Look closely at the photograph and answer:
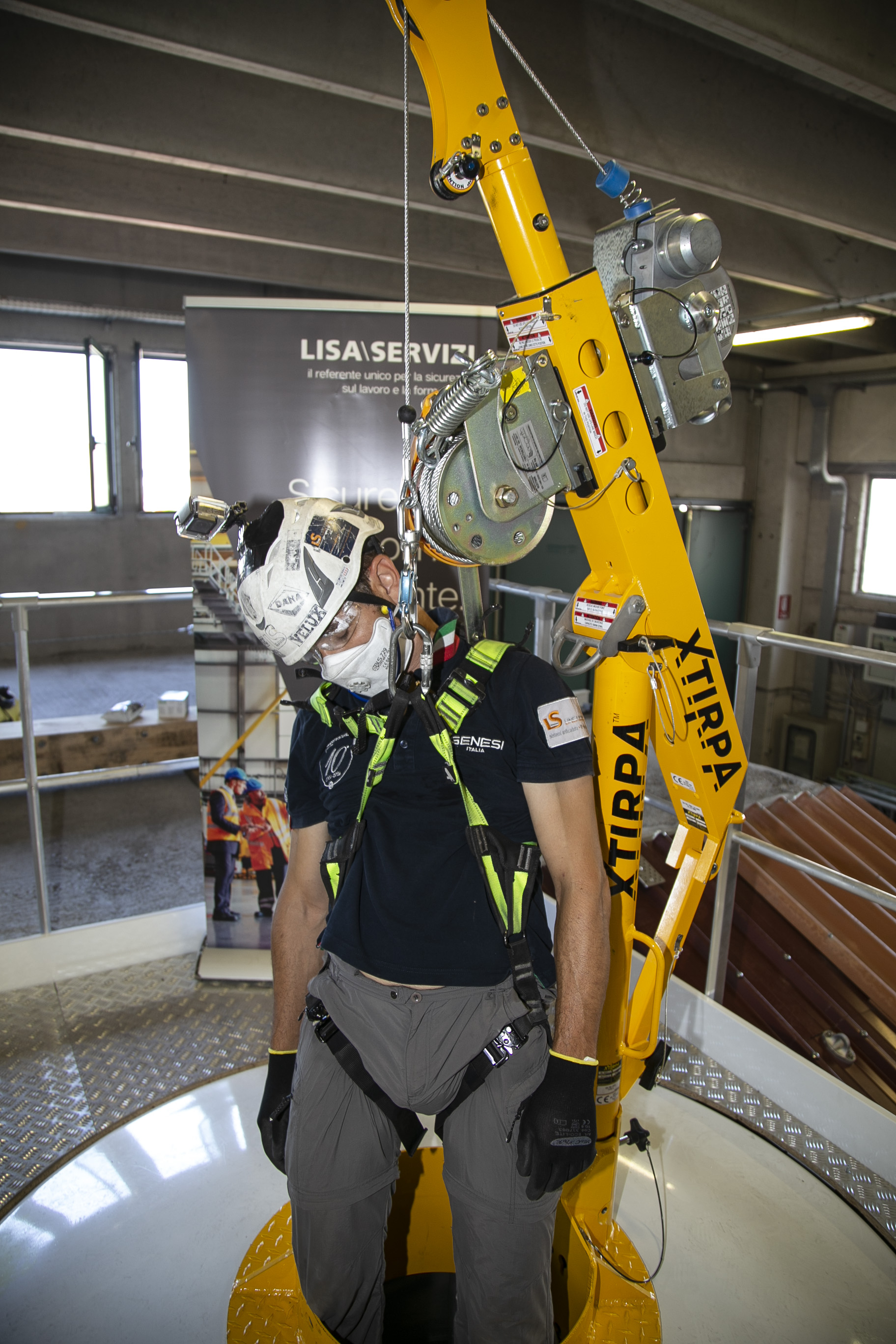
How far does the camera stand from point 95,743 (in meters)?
6.27

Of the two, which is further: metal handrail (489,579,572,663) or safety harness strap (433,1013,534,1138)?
metal handrail (489,579,572,663)

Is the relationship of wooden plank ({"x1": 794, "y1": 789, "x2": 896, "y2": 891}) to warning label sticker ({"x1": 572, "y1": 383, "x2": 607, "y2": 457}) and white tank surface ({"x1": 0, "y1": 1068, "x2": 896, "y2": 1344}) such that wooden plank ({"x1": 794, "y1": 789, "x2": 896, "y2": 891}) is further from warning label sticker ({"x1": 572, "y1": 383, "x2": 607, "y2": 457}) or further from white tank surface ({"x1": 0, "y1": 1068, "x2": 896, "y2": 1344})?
warning label sticker ({"x1": 572, "y1": 383, "x2": 607, "y2": 457})

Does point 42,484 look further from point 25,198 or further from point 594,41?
point 594,41

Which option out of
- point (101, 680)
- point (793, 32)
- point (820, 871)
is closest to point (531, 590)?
point (820, 871)

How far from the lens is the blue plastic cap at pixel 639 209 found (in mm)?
1629

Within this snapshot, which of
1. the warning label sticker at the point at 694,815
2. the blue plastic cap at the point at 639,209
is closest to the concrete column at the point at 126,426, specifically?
the blue plastic cap at the point at 639,209

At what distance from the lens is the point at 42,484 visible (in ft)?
37.2

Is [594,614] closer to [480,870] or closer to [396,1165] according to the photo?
[480,870]

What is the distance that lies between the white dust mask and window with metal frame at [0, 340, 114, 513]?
10553mm

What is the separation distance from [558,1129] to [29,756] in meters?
2.62

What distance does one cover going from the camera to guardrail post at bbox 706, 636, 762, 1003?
8.79 feet

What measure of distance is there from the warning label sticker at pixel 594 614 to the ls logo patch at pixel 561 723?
0.62 feet

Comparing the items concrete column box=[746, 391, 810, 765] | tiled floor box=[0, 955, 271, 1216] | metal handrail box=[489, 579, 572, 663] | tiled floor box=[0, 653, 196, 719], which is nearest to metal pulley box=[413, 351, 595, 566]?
metal handrail box=[489, 579, 572, 663]

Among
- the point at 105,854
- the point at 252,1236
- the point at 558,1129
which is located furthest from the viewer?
the point at 105,854
